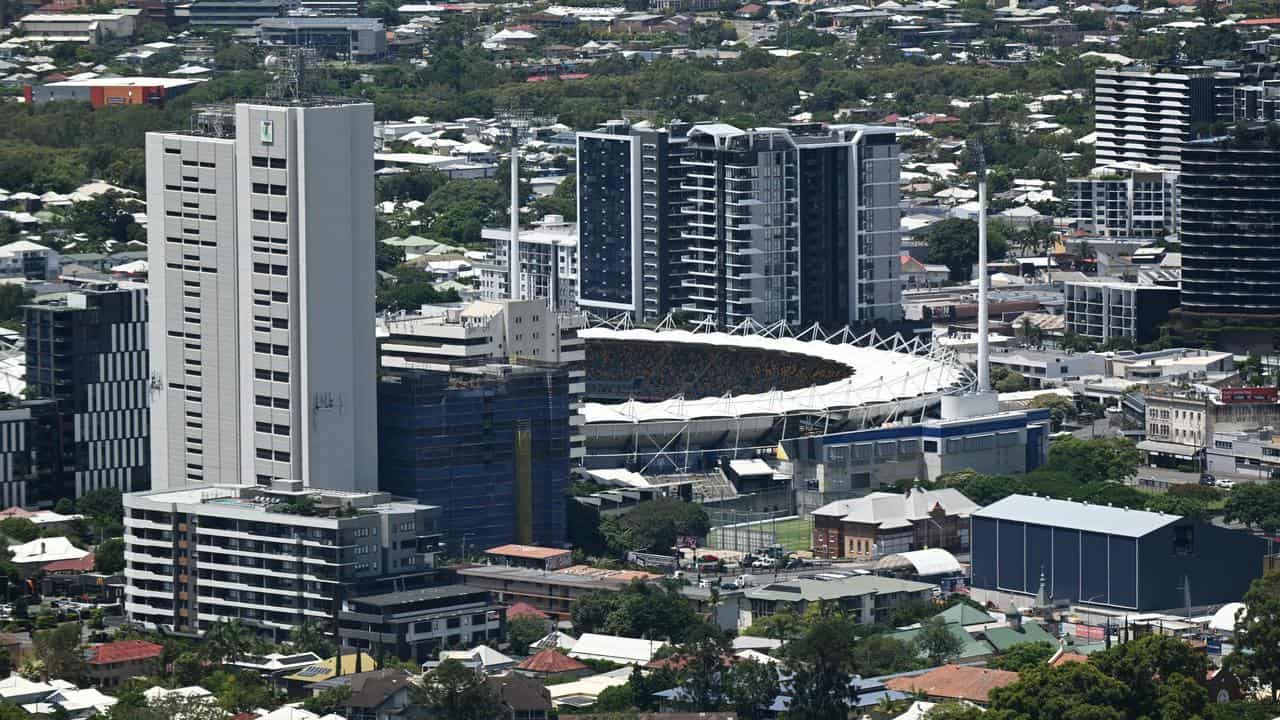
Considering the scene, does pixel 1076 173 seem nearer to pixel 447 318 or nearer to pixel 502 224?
pixel 502 224

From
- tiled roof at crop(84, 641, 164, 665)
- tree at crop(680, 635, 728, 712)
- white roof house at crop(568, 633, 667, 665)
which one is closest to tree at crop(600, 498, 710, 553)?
white roof house at crop(568, 633, 667, 665)

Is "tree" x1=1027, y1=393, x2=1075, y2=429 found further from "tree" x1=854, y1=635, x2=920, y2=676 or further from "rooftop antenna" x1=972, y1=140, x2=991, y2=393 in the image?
"tree" x1=854, y1=635, x2=920, y2=676

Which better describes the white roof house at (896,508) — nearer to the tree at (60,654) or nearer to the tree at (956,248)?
the tree at (60,654)

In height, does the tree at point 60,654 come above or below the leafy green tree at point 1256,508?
above

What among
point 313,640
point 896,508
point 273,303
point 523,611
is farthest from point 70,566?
point 896,508

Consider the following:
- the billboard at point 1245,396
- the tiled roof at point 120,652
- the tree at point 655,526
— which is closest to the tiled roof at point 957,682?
the tiled roof at point 120,652
